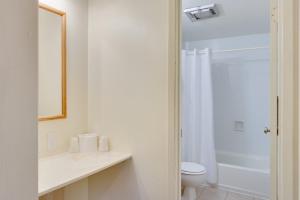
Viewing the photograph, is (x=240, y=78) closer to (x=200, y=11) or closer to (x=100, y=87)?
(x=200, y=11)

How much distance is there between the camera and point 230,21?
277cm

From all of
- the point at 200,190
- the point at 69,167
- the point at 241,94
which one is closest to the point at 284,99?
the point at 69,167

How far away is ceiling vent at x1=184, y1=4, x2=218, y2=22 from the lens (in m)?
2.33

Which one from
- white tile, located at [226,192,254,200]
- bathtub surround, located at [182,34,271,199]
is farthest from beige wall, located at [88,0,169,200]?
bathtub surround, located at [182,34,271,199]

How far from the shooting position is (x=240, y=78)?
3.42 m

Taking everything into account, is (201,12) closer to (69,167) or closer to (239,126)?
(239,126)

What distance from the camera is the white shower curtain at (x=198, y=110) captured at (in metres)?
2.93

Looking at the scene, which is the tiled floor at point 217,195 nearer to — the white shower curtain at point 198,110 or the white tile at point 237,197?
the white tile at point 237,197
